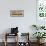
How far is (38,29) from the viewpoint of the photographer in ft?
23.0

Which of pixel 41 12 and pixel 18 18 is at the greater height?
pixel 41 12

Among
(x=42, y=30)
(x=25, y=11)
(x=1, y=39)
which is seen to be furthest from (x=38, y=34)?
(x=1, y=39)

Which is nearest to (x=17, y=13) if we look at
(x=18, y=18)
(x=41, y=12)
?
(x=18, y=18)

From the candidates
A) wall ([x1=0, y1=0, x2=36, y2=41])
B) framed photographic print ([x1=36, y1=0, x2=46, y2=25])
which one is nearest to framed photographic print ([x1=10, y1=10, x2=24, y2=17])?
wall ([x1=0, y1=0, x2=36, y2=41])

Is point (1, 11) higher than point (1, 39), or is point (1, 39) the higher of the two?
point (1, 11)

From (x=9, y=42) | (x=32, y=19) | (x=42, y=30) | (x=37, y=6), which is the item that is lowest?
(x=9, y=42)

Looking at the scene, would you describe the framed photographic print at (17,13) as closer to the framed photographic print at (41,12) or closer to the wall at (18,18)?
the wall at (18,18)

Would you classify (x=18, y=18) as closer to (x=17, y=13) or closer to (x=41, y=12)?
(x=17, y=13)

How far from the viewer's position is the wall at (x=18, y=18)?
273 inches

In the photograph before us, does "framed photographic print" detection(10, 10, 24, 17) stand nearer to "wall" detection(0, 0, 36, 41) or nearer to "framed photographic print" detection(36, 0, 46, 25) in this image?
"wall" detection(0, 0, 36, 41)

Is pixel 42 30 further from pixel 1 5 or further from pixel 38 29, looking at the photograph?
pixel 1 5

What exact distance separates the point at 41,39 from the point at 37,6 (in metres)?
1.50

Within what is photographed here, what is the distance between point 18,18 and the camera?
22.9ft

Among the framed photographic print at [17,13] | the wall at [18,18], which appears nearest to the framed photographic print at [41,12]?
the wall at [18,18]
